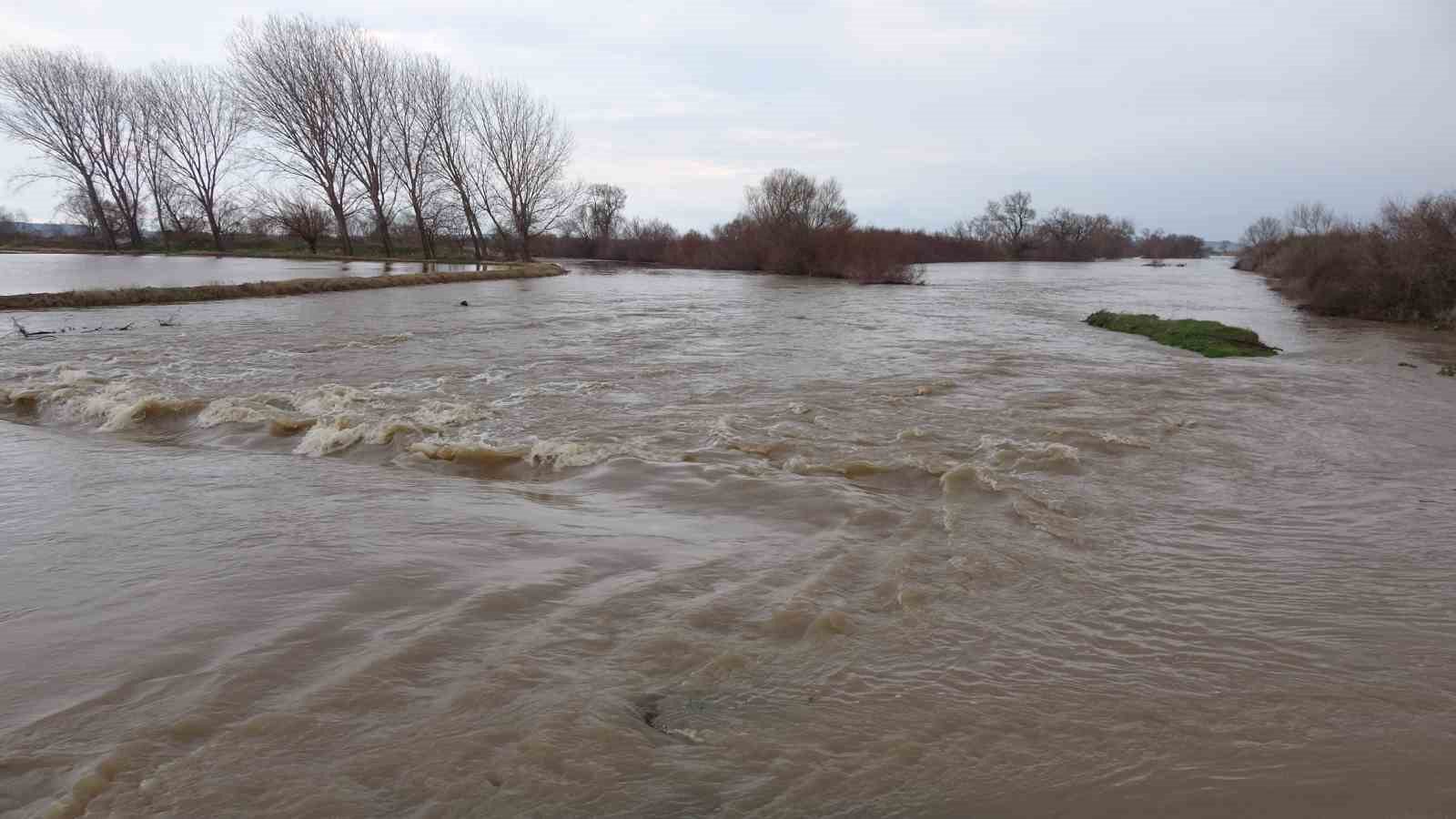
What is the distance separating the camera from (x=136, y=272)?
2891 cm

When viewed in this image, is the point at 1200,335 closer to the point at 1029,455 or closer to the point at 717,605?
the point at 1029,455

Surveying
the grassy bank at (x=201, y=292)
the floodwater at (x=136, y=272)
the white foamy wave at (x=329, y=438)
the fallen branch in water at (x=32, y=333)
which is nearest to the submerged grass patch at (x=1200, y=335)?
the white foamy wave at (x=329, y=438)

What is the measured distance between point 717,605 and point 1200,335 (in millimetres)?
16253

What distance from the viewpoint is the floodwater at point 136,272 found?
23266mm

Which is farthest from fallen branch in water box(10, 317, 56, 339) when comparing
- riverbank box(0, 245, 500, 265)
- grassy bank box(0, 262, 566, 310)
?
riverbank box(0, 245, 500, 265)

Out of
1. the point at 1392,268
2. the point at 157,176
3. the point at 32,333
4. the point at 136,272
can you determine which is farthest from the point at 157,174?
the point at 1392,268

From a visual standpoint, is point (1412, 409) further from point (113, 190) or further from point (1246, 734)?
point (113, 190)

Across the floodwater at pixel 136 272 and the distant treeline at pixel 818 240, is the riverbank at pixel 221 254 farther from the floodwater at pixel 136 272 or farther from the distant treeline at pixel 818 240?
the distant treeline at pixel 818 240

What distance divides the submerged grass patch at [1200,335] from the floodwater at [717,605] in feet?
18.2

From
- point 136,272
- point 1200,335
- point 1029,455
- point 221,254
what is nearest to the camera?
point 1029,455

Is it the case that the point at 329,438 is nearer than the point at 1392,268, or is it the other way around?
the point at 329,438

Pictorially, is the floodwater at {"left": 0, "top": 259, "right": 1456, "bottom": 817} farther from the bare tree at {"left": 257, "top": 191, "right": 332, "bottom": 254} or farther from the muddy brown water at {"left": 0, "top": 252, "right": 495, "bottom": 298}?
the bare tree at {"left": 257, "top": 191, "right": 332, "bottom": 254}

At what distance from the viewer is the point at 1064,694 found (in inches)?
123

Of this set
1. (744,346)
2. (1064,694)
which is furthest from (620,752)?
(744,346)
